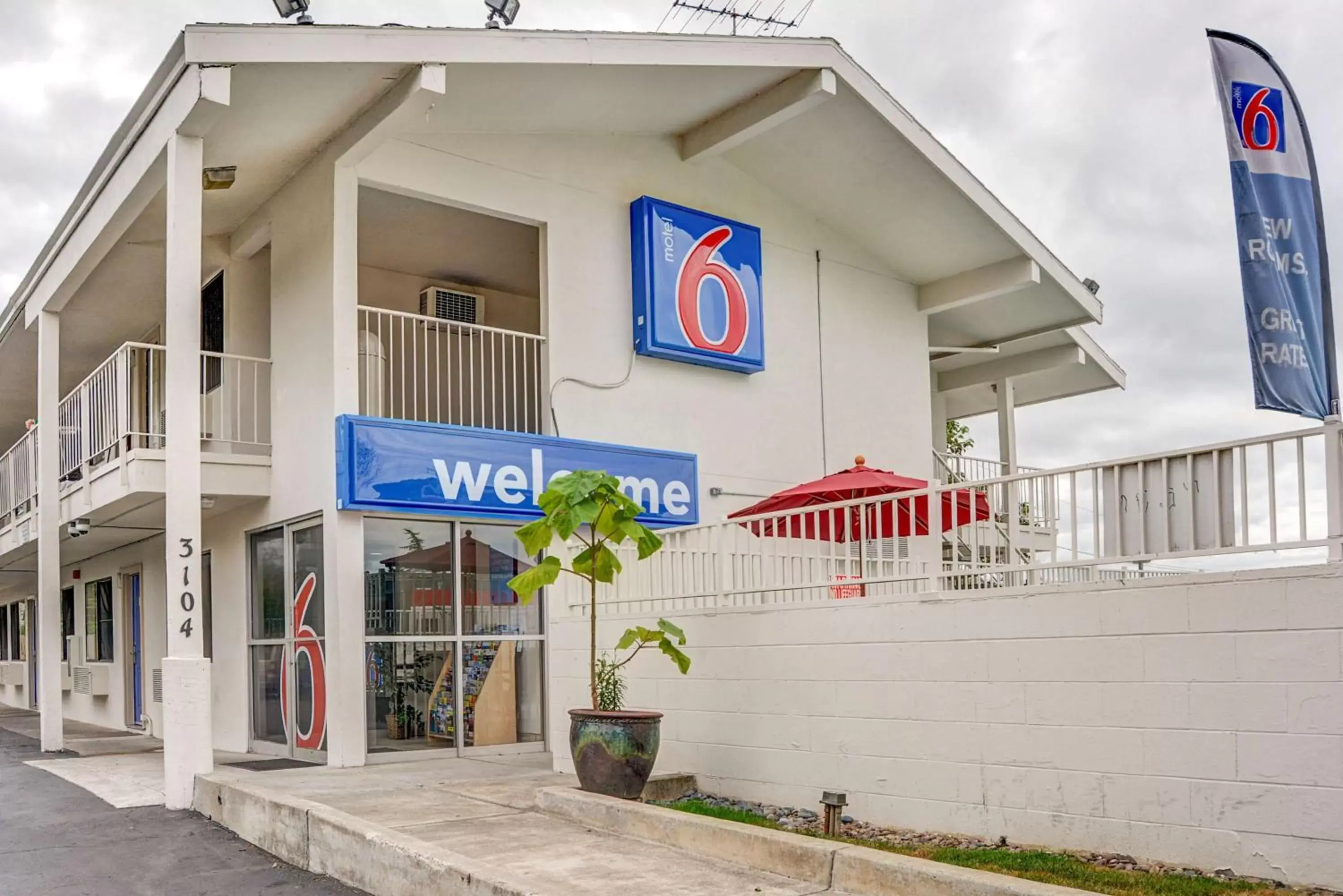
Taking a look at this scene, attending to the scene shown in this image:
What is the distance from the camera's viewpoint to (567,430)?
12148mm

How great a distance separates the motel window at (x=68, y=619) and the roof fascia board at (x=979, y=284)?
14673 millimetres

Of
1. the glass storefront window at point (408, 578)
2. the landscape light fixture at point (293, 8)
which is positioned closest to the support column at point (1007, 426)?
the glass storefront window at point (408, 578)

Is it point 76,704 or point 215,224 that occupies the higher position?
point 215,224

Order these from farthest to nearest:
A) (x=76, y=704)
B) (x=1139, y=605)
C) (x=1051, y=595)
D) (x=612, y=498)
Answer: (x=76, y=704) < (x=612, y=498) < (x=1051, y=595) < (x=1139, y=605)

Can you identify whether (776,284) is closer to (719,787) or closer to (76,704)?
(719,787)

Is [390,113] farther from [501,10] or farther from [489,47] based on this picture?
[501,10]

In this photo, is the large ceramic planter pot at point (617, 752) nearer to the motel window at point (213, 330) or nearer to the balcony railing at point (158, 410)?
the balcony railing at point (158, 410)

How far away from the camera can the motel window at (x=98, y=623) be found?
18.4 meters

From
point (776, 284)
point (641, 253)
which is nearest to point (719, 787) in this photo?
point (641, 253)

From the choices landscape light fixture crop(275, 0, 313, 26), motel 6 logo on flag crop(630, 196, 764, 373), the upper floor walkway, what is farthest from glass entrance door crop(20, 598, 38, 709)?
landscape light fixture crop(275, 0, 313, 26)

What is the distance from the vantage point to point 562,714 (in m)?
9.61

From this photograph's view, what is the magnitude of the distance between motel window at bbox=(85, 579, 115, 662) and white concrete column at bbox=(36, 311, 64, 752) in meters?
4.22

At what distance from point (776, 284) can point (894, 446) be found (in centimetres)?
280

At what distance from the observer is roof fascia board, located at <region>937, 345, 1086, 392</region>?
58.9 feet
